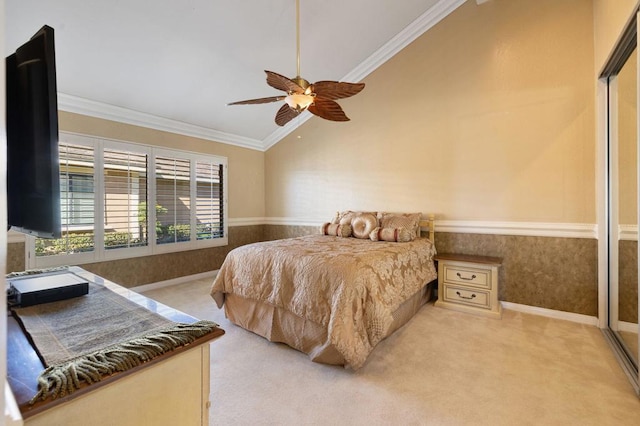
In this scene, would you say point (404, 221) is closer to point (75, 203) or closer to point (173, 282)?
point (173, 282)

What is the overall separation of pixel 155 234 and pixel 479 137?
450 centimetres

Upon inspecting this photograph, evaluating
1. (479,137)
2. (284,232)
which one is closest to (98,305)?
(479,137)

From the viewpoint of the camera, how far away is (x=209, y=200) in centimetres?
463

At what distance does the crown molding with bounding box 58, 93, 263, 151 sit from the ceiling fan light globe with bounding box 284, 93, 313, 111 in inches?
106

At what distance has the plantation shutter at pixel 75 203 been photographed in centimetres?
310

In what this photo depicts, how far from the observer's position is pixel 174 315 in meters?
0.96

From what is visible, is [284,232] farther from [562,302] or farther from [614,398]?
[614,398]

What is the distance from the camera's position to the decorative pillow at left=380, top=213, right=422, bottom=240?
3.45m

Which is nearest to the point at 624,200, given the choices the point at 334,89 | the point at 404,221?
the point at 404,221

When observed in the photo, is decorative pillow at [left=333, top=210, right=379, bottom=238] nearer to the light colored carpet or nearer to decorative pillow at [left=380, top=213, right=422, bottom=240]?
decorative pillow at [left=380, top=213, right=422, bottom=240]

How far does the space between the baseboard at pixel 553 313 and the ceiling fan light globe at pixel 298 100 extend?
123 inches

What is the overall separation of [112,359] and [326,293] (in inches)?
59.6

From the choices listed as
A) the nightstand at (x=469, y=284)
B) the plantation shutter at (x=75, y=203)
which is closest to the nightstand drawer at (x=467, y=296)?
the nightstand at (x=469, y=284)

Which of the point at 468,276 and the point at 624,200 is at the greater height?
the point at 624,200
